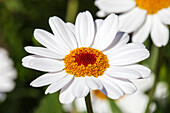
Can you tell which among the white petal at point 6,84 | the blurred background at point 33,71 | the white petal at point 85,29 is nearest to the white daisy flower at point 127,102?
the blurred background at point 33,71

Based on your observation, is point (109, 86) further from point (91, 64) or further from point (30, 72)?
point (30, 72)

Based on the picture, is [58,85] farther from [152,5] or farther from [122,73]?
[152,5]

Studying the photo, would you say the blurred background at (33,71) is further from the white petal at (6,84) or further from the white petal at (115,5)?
the white petal at (115,5)

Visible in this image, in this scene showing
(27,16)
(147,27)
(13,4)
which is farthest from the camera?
(13,4)

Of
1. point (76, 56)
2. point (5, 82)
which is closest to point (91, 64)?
point (76, 56)

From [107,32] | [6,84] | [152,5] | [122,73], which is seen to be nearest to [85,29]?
[107,32]

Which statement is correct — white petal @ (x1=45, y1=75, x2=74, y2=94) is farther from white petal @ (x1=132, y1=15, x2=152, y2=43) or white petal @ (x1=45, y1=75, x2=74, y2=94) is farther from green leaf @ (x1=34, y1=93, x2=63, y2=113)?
green leaf @ (x1=34, y1=93, x2=63, y2=113)
